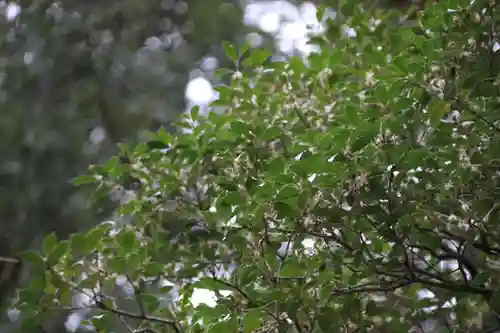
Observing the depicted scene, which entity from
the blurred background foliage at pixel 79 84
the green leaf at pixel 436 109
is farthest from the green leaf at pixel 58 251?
the blurred background foliage at pixel 79 84

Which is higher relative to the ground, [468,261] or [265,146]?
[265,146]

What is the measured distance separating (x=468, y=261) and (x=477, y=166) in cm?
16

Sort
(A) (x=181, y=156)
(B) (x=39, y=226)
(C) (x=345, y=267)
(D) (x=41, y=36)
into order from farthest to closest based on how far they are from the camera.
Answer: (D) (x=41, y=36) → (B) (x=39, y=226) → (A) (x=181, y=156) → (C) (x=345, y=267)

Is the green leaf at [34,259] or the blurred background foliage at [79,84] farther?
the blurred background foliage at [79,84]

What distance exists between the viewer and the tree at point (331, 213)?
2.20 feet

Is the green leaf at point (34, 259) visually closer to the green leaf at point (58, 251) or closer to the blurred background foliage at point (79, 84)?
the green leaf at point (58, 251)

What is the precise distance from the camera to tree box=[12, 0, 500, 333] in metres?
0.67

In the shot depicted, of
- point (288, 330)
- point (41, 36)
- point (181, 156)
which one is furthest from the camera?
point (41, 36)

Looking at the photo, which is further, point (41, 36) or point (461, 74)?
point (41, 36)

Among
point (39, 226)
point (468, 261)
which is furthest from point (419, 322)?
point (39, 226)

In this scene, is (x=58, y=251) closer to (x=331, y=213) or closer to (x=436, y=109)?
(x=331, y=213)

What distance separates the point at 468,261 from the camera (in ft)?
2.62

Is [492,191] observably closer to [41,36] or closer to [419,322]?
[419,322]

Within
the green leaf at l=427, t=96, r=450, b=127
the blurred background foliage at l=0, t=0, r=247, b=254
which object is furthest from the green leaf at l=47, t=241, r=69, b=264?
the blurred background foliage at l=0, t=0, r=247, b=254
